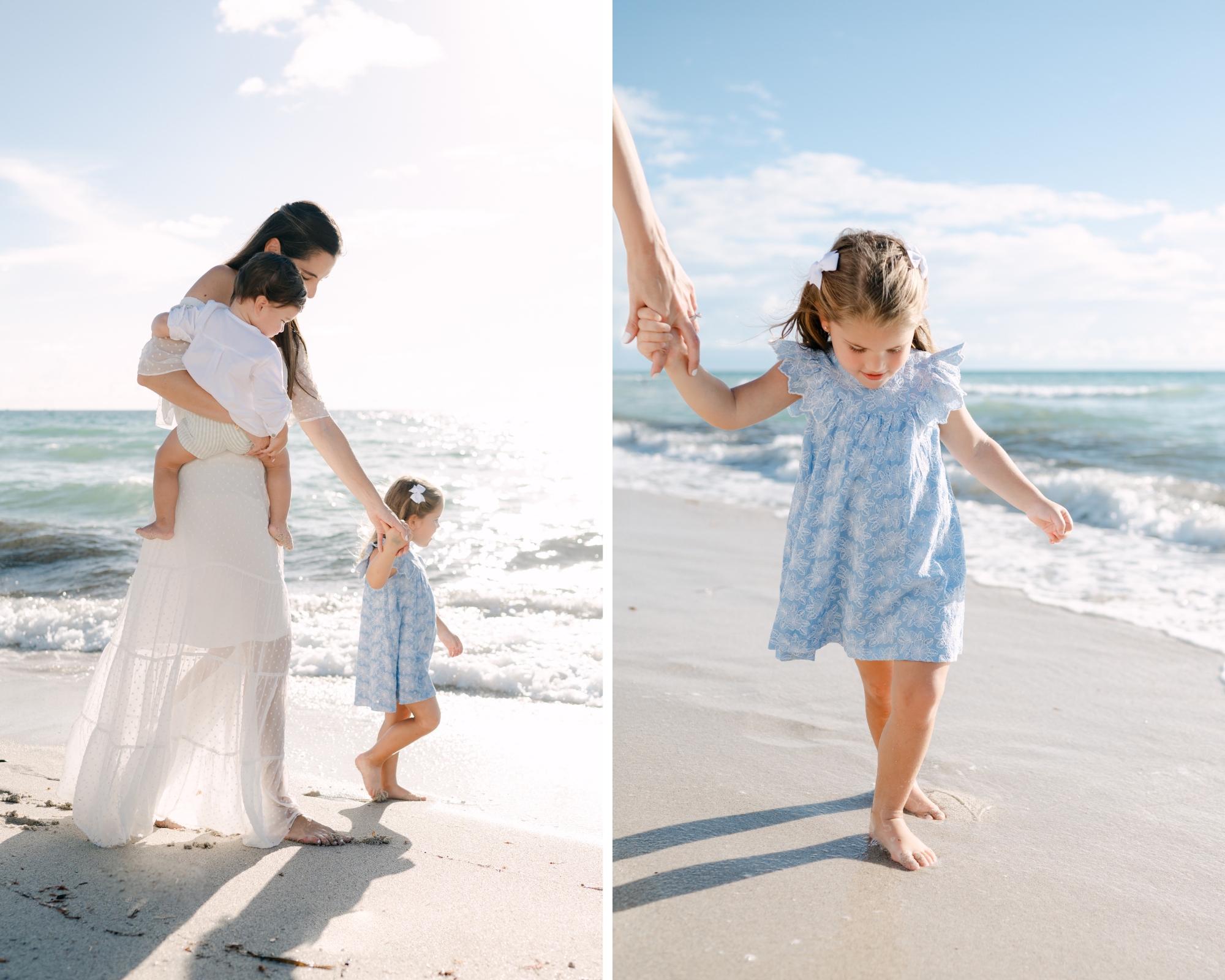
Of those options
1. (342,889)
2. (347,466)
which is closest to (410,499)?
(347,466)

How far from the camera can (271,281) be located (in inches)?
88.0

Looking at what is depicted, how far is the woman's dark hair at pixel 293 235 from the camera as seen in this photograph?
2406 millimetres

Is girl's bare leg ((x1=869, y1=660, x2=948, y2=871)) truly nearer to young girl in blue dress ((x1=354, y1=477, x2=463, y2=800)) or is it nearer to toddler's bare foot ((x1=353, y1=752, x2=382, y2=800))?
young girl in blue dress ((x1=354, y1=477, x2=463, y2=800))

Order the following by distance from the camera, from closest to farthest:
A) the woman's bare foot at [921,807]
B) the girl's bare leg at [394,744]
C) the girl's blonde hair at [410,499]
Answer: the woman's bare foot at [921,807]
the girl's bare leg at [394,744]
the girl's blonde hair at [410,499]

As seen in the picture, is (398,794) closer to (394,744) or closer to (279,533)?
(394,744)

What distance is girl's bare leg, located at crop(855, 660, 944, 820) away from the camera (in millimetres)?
2453

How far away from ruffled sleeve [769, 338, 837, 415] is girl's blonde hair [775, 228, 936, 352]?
0.09m

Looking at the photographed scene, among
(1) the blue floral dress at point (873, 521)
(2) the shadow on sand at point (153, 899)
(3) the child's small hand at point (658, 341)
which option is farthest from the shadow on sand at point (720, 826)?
(3) the child's small hand at point (658, 341)

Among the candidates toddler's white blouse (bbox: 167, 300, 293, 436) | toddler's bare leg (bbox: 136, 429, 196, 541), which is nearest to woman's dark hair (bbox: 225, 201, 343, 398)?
toddler's white blouse (bbox: 167, 300, 293, 436)

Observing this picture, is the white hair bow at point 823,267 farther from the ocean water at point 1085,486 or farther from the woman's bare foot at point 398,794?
the ocean water at point 1085,486

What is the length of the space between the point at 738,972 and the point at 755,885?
34 centimetres

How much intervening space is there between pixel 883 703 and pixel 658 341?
1.33 metres

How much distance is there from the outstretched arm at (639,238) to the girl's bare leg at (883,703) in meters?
1.21

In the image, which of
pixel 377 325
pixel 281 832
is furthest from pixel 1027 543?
pixel 377 325
